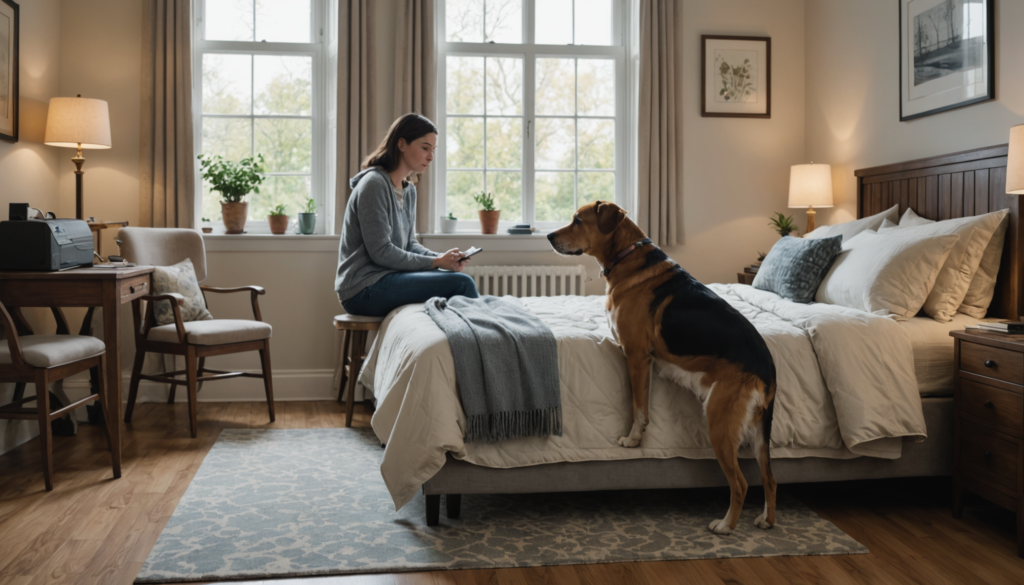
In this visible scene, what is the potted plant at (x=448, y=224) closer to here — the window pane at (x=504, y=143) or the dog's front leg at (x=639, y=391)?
the window pane at (x=504, y=143)

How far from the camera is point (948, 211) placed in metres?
3.05

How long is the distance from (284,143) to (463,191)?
3.74ft

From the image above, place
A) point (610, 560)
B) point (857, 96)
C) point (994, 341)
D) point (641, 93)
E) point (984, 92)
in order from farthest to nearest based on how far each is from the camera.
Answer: point (641, 93) → point (857, 96) → point (984, 92) → point (994, 341) → point (610, 560)

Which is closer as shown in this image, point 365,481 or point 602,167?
point 365,481

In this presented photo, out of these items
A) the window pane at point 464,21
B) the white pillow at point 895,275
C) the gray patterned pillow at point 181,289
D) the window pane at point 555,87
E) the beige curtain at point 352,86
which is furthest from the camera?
the window pane at point 555,87

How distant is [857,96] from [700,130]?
0.92 metres

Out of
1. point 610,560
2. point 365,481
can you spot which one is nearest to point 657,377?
point 610,560

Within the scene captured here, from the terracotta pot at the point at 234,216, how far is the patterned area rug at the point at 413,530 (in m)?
1.83

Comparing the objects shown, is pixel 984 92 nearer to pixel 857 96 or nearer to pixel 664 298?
pixel 857 96

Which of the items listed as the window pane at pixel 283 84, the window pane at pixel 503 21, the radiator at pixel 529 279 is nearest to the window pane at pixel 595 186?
the radiator at pixel 529 279

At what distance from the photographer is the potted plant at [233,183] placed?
4.09 meters

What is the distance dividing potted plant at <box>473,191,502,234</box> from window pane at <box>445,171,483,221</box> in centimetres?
12

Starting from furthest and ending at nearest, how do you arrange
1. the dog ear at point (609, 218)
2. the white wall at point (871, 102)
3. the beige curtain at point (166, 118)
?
1. the beige curtain at point (166, 118)
2. the white wall at point (871, 102)
3. the dog ear at point (609, 218)

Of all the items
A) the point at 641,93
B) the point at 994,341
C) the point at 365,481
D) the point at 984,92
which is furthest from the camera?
the point at 641,93
